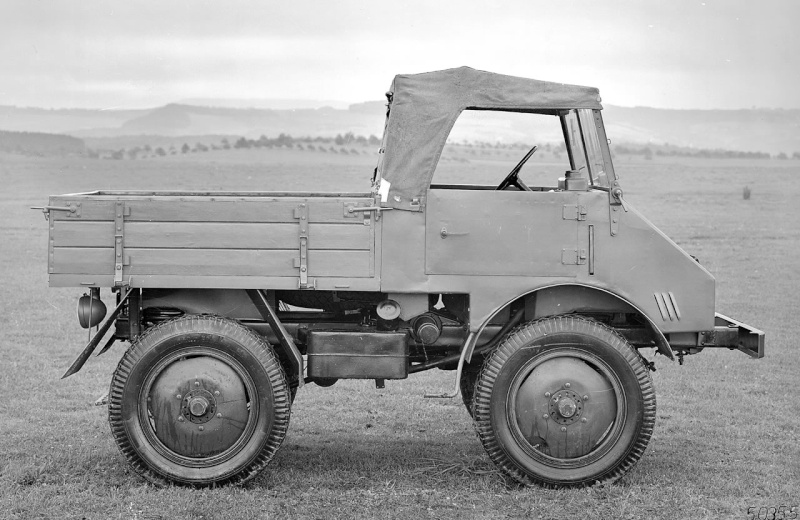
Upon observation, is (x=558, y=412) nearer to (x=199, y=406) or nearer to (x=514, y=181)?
(x=514, y=181)

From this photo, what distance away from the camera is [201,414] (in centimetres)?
666

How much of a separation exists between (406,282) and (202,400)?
151 centimetres

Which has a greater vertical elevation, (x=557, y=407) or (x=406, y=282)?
(x=406, y=282)

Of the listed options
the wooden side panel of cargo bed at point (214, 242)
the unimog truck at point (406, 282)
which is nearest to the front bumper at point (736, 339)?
the unimog truck at point (406, 282)

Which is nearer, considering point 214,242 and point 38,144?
point 214,242

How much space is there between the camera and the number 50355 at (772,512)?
6312 mm

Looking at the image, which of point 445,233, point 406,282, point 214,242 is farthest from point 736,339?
point 214,242

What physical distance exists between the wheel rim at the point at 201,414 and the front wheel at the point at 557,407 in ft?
5.11

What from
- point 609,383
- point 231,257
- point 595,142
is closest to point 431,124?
point 595,142

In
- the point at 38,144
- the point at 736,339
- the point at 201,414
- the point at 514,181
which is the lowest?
the point at 201,414

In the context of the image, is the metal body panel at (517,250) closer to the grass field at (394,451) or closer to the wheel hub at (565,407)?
the wheel hub at (565,407)

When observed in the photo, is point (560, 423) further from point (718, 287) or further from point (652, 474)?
point (718, 287)

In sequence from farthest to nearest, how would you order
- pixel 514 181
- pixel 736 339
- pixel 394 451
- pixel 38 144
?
pixel 38 144 → pixel 394 451 → pixel 514 181 → pixel 736 339

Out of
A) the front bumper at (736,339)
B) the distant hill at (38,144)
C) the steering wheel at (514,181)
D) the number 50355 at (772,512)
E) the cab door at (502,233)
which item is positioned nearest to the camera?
the number 50355 at (772,512)
